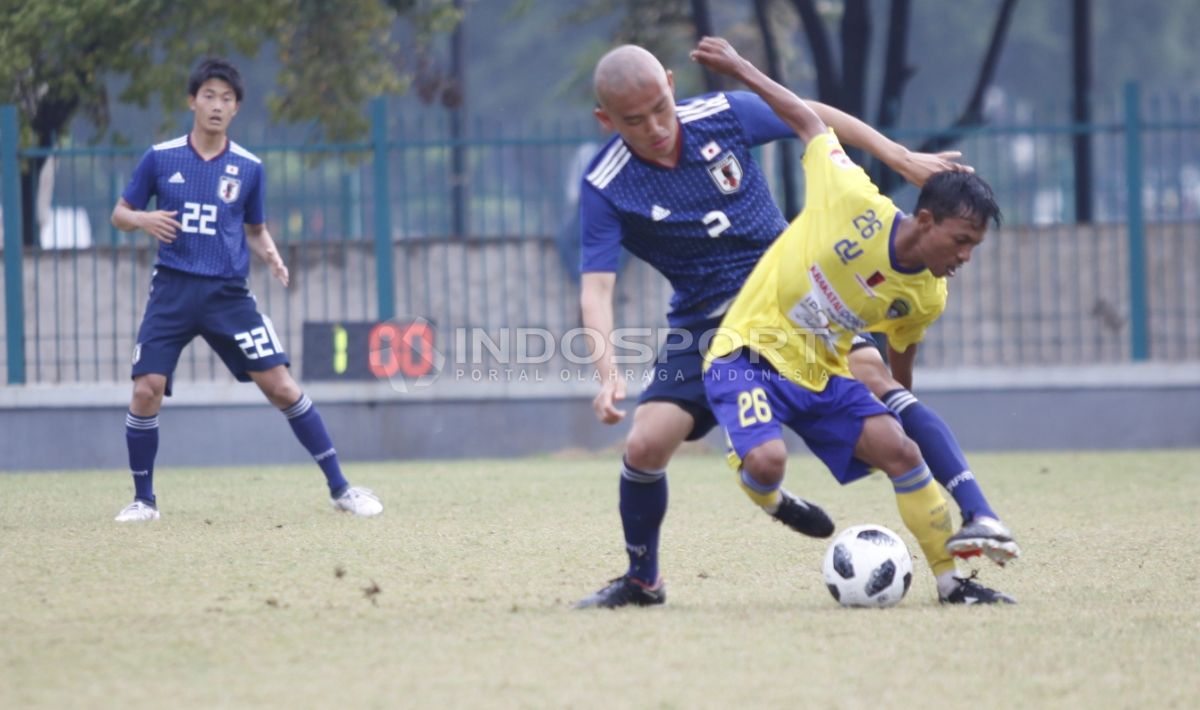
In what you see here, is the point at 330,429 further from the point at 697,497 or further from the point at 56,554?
the point at 56,554

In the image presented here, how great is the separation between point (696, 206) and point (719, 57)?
491 mm

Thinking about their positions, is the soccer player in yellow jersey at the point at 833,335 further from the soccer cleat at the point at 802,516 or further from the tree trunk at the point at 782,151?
the tree trunk at the point at 782,151

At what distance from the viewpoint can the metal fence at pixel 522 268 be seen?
42.5 feet

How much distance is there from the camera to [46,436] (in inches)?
505

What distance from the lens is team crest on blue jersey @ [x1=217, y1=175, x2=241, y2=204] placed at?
7980mm

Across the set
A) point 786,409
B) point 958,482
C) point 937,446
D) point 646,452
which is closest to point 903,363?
point 937,446

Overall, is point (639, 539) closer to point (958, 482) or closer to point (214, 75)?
point (958, 482)

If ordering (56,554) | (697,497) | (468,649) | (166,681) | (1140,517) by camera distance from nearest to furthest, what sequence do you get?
(166,681) → (468,649) → (56,554) → (1140,517) → (697,497)

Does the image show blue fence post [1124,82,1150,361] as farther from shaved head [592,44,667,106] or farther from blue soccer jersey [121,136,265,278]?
shaved head [592,44,667,106]

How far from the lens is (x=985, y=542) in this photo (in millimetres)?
4965

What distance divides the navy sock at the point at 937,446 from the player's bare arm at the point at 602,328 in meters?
1.04

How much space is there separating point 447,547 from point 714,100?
2337mm

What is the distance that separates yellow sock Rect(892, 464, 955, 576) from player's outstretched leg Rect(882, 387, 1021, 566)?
8cm

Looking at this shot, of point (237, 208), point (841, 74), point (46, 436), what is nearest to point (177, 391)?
point (46, 436)
